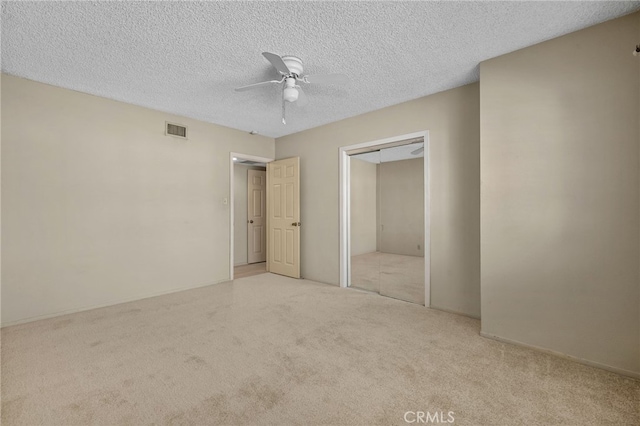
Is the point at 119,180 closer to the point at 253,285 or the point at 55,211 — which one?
the point at 55,211

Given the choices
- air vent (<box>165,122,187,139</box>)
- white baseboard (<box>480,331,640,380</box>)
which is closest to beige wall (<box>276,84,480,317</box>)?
white baseboard (<box>480,331,640,380</box>)

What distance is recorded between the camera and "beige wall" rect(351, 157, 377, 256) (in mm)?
6609

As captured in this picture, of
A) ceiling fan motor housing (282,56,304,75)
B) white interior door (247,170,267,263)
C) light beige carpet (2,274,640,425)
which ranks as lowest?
light beige carpet (2,274,640,425)

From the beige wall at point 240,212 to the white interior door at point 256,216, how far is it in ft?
0.32

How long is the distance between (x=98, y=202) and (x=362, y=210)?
4.96m

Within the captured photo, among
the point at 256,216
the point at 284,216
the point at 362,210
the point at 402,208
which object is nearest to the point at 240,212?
the point at 256,216

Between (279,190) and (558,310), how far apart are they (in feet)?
13.6

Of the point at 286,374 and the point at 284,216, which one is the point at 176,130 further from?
the point at 286,374

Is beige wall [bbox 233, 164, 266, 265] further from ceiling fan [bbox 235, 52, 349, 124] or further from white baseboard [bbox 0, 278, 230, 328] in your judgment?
ceiling fan [bbox 235, 52, 349, 124]

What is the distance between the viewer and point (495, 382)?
194 centimetres

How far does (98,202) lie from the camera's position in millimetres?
3445

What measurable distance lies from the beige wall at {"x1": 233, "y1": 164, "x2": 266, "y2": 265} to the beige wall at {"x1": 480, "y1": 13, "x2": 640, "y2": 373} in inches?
198

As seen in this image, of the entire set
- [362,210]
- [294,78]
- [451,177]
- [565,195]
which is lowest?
[362,210]

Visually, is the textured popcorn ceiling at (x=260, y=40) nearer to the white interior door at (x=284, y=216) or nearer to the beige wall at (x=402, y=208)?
the beige wall at (x=402, y=208)
